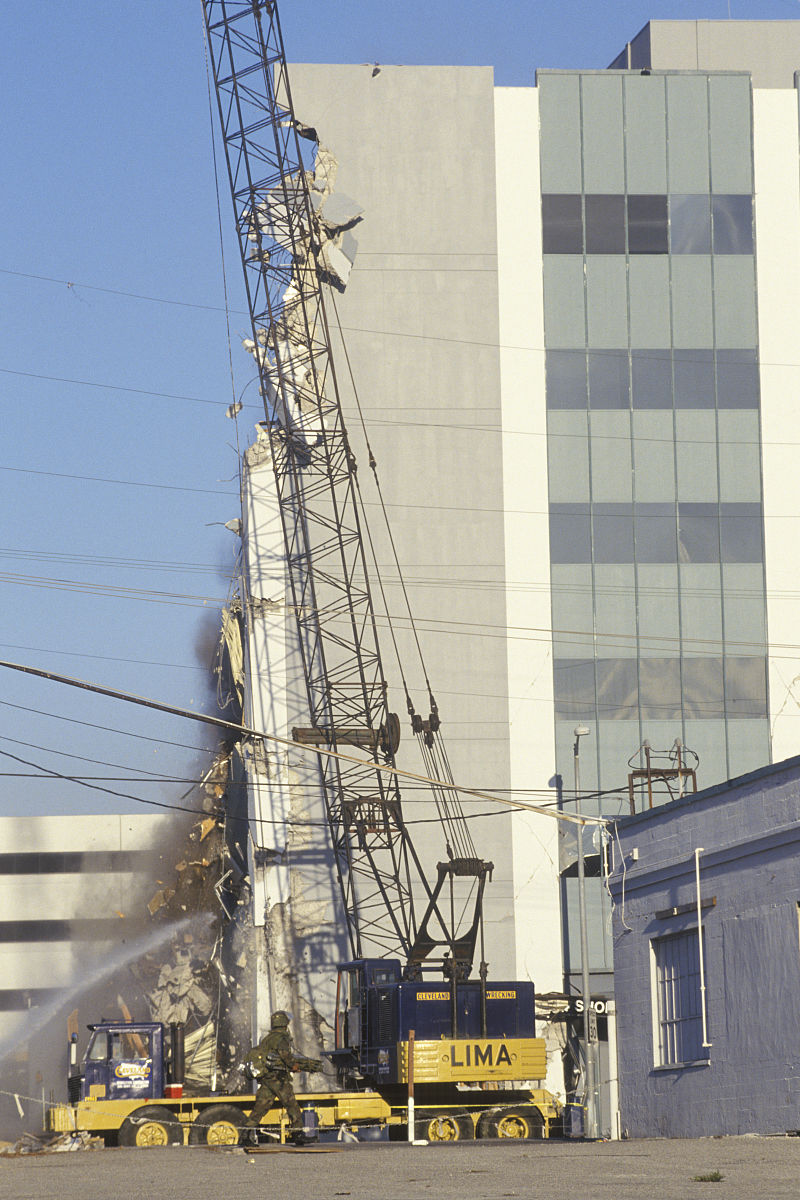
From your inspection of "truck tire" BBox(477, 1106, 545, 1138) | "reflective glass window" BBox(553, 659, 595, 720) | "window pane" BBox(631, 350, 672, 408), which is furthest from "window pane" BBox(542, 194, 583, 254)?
"truck tire" BBox(477, 1106, 545, 1138)

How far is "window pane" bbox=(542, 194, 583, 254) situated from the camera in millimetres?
52562

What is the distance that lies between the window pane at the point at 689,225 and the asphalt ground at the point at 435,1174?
3843 cm

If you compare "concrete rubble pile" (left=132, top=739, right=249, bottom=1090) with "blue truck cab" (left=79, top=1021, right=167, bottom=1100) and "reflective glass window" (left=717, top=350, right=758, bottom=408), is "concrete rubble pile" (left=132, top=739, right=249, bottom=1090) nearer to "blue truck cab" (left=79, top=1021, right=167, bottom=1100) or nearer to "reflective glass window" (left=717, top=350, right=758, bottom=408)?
"blue truck cab" (left=79, top=1021, right=167, bottom=1100)

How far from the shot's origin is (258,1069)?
2222 centimetres

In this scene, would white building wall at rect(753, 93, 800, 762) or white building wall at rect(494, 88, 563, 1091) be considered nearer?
white building wall at rect(494, 88, 563, 1091)

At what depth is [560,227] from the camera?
52.7 meters

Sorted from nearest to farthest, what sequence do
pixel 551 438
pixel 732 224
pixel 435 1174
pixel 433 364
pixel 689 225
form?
pixel 435 1174, pixel 433 364, pixel 551 438, pixel 689 225, pixel 732 224

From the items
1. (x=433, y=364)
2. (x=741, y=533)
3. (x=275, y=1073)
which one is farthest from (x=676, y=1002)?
(x=433, y=364)

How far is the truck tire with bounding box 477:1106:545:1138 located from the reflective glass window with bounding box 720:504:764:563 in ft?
84.6

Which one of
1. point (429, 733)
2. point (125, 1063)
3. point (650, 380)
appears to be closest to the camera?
point (125, 1063)

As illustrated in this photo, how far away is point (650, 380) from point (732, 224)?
642 centimetres

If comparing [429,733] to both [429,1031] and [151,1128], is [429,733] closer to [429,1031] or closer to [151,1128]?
[429,1031]

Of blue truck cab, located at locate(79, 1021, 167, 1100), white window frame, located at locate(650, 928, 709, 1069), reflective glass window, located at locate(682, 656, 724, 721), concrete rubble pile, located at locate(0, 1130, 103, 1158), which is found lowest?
concrete rubble pile, located at locate(0, 1130, 103, 1158)

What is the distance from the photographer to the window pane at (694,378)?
52375 millimetres
